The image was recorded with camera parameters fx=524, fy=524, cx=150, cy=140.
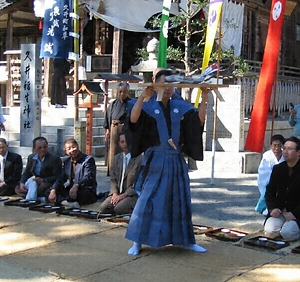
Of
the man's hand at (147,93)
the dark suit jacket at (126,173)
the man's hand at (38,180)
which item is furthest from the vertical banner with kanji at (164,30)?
the man's hand at (147,93)

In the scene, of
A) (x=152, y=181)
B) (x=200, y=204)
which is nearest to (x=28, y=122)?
(x=200, y=204)

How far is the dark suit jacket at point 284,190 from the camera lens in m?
5.27

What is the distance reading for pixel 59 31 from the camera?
11.0m

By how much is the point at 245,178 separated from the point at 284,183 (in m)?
3.99

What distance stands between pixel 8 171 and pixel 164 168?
367cm

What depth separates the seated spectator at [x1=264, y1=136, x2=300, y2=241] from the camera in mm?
5191

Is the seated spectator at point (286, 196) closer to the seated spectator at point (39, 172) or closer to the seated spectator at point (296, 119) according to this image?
the seated spectator at point (39, 172)

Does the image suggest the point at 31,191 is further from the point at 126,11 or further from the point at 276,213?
the point at 126,11

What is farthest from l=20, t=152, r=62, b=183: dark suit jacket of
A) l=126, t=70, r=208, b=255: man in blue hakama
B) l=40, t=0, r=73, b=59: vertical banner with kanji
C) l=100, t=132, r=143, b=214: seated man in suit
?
l=40, t=0, r=73, b=59: vertical banner with kanji

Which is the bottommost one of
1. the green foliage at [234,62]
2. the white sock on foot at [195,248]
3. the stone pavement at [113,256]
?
the stone pavement at [113,256]

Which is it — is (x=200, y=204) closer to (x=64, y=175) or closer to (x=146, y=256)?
(x=64, y=175)

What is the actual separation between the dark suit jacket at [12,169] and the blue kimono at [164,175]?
3429 millimetres

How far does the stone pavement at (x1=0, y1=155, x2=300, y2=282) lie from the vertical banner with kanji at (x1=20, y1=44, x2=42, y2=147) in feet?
10.3

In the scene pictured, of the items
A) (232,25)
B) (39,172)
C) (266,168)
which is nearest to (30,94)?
(39,172)
